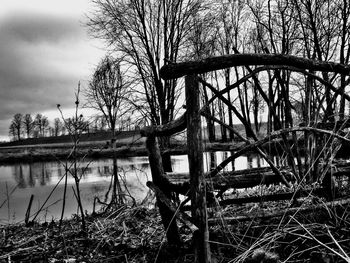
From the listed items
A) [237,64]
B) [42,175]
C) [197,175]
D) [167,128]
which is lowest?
[42,175]

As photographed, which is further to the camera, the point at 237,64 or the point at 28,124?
the point at 28,124

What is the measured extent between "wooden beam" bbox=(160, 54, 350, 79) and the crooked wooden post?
0.22 ft

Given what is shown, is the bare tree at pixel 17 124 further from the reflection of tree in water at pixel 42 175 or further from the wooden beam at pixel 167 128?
the wooden beam at pixel 167 128

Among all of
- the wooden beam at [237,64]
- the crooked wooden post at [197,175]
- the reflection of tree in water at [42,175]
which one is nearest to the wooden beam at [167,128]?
the crooked wooden post at [197,175]

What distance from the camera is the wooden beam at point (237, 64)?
1.91 m

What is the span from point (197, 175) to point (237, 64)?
2.51 feet

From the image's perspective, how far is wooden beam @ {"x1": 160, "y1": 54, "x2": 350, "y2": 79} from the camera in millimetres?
1912

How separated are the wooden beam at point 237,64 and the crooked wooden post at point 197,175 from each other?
68mm

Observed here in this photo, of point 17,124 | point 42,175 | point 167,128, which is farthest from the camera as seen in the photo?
point 17,124

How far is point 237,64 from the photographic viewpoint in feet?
6.48

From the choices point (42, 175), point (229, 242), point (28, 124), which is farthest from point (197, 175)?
point (28, 124)

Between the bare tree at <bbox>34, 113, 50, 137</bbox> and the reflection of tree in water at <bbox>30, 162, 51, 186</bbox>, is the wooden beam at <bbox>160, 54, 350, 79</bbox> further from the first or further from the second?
the bare tree at <bbox>34, 113, 50, 137</bbox>

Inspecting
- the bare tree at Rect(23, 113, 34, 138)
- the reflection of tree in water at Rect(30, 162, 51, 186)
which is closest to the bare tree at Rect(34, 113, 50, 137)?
the bare tree at Rect(23, 113, 34, 138)

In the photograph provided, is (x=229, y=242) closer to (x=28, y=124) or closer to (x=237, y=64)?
(x=237, y=64)
